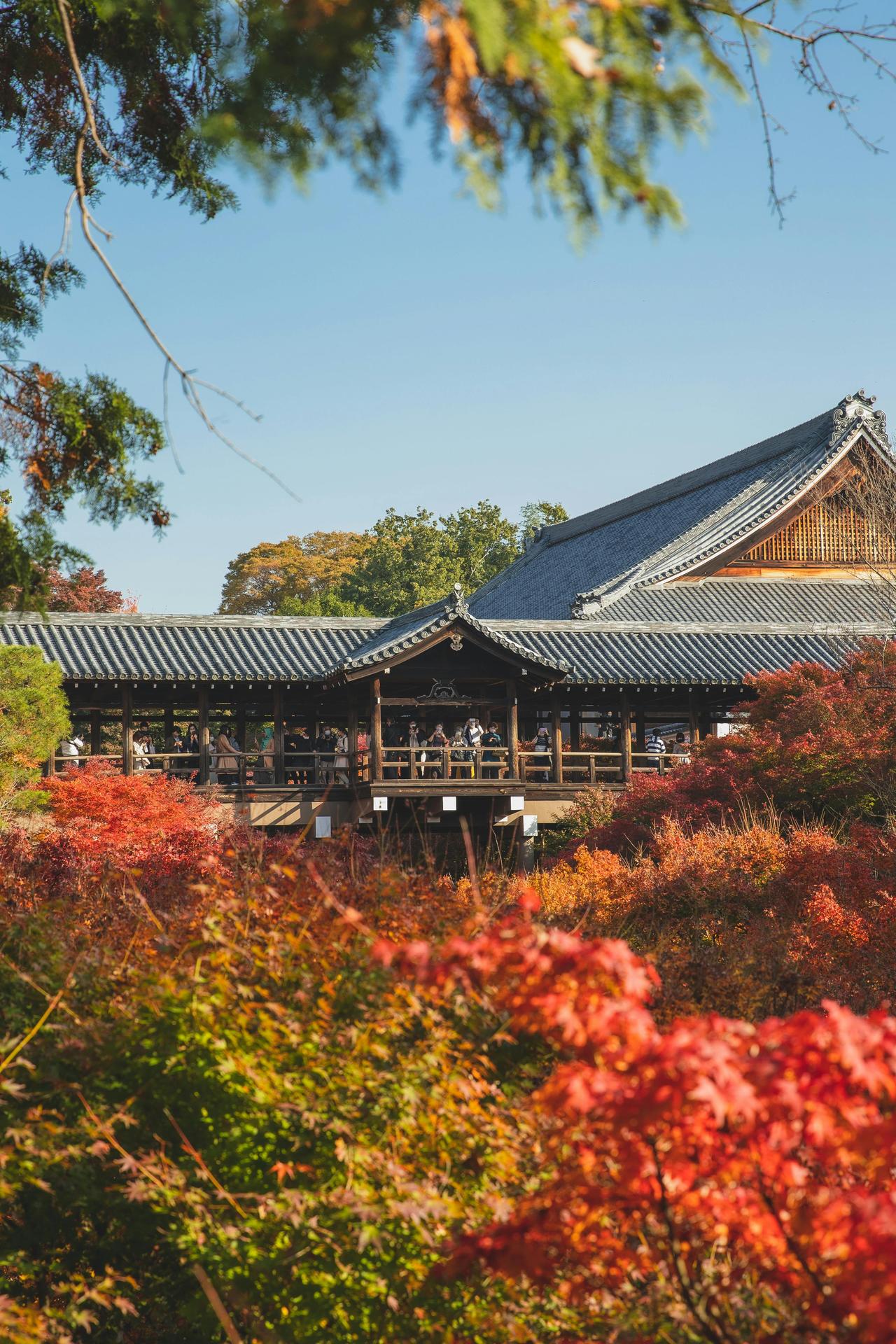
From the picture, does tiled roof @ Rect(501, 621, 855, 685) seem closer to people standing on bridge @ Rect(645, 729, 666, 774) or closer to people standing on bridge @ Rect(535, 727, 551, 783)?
people standing on bridge @ Rect(645, 729, 666, 774)

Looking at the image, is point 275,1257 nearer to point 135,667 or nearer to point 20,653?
point 20,653

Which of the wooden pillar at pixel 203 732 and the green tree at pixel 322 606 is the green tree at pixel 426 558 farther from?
the wooden pillar at pixel 203 732

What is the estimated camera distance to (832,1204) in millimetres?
3139

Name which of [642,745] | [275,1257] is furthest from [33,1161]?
[642,745]

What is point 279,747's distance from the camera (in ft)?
77.8

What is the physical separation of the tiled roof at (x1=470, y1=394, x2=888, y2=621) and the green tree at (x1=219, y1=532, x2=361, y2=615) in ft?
51.1

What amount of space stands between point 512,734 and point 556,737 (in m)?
1.75

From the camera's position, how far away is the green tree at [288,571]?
5703 cm

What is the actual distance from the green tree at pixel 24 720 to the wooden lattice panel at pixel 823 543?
1779cm

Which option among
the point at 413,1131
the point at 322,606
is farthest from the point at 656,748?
the point at 322,606

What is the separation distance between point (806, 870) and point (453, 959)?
770cm

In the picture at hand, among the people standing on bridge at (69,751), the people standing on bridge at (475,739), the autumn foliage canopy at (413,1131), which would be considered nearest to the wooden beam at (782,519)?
the people standing on bridge at (475,739)

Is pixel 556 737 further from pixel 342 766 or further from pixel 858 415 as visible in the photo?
pixel 858 415

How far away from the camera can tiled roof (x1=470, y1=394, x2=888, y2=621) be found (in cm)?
3034
